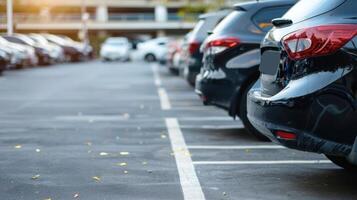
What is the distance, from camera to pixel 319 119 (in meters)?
5.82

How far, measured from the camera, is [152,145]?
902cm

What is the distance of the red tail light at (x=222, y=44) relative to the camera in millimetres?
9810

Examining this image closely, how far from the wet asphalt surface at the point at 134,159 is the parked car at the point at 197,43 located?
66 centimetres

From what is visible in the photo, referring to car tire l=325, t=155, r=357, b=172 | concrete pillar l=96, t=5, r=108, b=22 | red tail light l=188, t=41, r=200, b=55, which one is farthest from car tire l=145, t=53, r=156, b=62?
concrete pillar l=96, t=5, r=108, b=22

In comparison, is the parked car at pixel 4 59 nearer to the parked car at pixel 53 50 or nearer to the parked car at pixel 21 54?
the parked car at pixel 21 54

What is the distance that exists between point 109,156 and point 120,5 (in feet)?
284

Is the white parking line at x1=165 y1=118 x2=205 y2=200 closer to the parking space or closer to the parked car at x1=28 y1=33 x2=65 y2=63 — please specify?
the parking space

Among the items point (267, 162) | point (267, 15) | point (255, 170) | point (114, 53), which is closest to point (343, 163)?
point (255, 170)

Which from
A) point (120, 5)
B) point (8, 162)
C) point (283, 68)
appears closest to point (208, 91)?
point (8, 162)

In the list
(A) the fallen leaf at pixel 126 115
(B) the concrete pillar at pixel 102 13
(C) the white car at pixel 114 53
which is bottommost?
(B) the concrete pillar at pixel 102 13

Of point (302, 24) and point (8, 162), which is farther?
point (8, 162)

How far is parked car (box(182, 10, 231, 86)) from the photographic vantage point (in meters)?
14.2

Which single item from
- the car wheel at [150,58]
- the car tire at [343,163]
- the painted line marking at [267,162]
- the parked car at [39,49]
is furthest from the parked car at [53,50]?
the car tire at [343,163]

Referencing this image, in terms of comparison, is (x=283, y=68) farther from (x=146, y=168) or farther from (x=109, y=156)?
(x=109, y=156)
